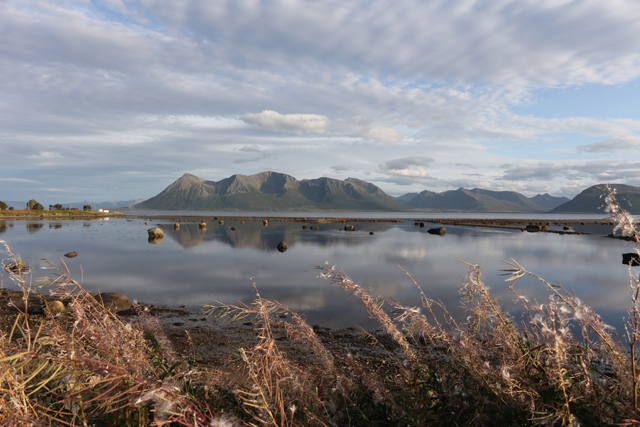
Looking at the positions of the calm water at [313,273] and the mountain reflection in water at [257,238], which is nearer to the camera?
the calm water at [313,273]

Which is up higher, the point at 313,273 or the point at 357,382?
the point at 357,382

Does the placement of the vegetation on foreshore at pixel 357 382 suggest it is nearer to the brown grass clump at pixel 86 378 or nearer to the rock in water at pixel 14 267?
the brown grass clump at pixel 86 378

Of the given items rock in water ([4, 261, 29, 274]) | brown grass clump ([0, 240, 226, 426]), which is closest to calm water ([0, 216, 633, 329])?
brown grass clump ([0, 240, 226, 426])

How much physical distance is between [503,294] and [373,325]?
8.91m

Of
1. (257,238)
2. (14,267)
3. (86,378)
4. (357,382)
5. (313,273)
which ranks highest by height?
(14,267)

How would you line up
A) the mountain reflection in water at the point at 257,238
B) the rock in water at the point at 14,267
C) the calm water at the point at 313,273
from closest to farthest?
the rock in water at the point at 14,267, the calm water at the point at 313,273, the mountain reflection in water at the point at 257,238

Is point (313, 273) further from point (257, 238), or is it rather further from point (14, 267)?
point (257, 238)

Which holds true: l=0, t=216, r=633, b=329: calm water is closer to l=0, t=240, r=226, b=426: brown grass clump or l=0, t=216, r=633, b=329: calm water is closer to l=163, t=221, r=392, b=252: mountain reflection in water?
l=163, t=221, r=392, b=252: mountain reflection in water

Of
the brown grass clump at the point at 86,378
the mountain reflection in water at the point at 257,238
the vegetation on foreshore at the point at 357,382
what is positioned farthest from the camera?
the mountain reflection in water at the point at 257,238

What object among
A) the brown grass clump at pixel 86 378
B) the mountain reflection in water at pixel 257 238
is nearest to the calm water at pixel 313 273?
the mountain reflection in water at pixel 257 238

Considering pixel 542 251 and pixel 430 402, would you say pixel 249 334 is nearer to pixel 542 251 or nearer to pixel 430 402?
pixel 430 402

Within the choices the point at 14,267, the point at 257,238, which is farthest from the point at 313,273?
the point at 257,238

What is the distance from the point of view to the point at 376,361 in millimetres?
9227

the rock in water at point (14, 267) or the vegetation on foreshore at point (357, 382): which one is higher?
the rock in water at point (14, 267)
